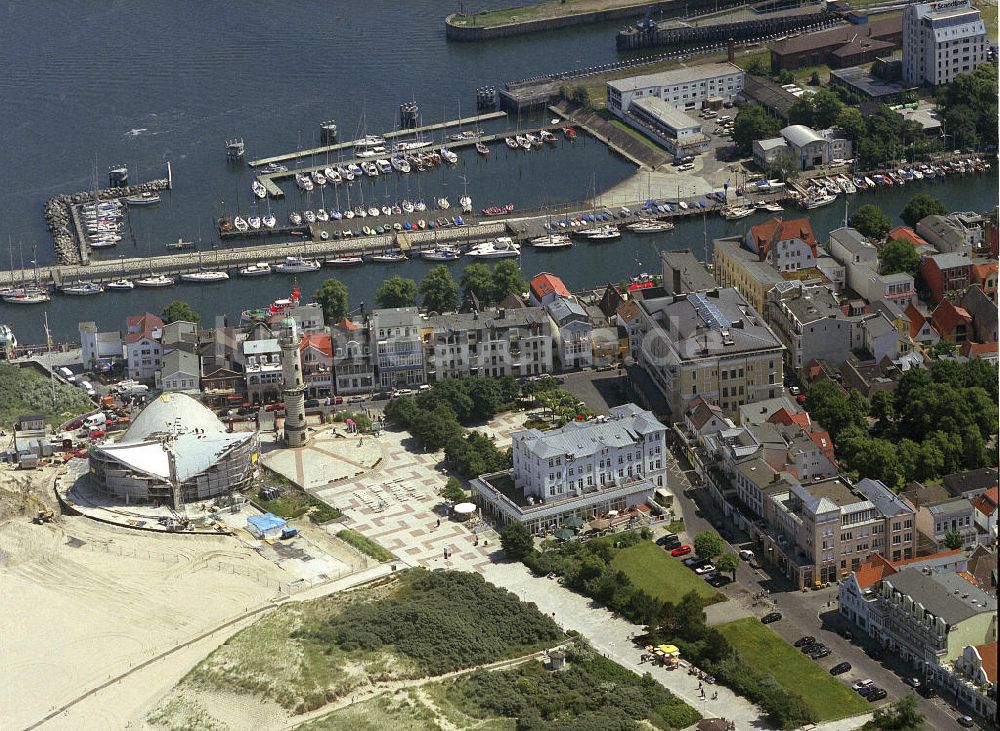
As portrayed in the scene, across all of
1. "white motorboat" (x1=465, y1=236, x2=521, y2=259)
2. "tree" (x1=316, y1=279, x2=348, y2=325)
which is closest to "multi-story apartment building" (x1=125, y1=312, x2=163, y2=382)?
"tree" (x1=316, y1=279, x2=348, y2=325)

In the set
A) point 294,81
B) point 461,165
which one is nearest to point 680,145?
point 461,165

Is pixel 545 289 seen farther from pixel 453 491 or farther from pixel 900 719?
pixel 900 719

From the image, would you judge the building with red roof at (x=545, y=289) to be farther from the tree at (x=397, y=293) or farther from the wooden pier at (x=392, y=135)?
the wooden pier at (x=392, y=135)

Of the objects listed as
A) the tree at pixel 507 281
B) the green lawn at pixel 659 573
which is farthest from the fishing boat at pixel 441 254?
the green lawn at pixel 659 573

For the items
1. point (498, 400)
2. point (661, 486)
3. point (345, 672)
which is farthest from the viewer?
point (498, 400)

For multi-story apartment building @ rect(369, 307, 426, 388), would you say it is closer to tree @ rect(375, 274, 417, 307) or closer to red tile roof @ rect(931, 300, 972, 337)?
tree @ rect(375, 274, 417, 307)

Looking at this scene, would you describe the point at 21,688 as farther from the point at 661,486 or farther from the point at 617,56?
the point at 617,56

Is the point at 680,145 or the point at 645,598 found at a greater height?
the point at 680,145
